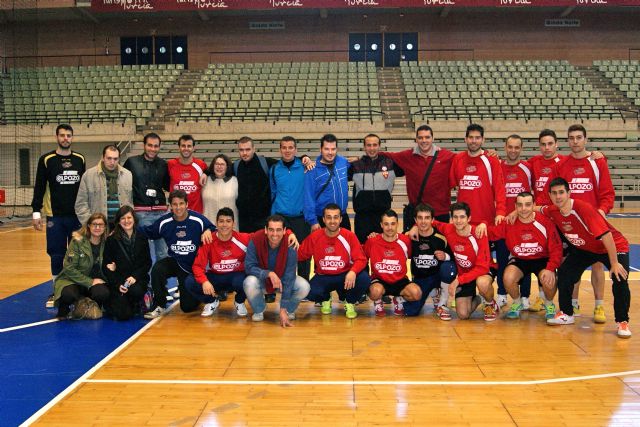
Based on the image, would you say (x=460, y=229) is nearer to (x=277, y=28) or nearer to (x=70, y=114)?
(x=70, y=114)

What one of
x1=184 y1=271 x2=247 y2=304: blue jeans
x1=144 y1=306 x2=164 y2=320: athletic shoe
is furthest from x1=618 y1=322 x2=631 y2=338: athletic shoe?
x1=144 y1=306 x2=164 y2=320: athletic shoe

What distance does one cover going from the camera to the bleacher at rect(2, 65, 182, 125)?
68.0 ft

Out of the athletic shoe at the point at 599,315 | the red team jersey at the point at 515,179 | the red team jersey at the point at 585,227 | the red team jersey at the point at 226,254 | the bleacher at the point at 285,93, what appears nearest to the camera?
the red team jersey at the point at 585,227

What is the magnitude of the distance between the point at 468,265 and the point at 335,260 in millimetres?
1277

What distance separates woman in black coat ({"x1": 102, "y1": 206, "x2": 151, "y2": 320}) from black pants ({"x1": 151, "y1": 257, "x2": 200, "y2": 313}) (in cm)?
11

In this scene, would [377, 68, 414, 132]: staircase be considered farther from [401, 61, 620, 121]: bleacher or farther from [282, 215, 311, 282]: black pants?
[282, 215, 311, 282]: black pants

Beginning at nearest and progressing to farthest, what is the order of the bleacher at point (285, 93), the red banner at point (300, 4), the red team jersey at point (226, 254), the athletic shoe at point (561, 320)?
the athletic shoe at point (561, 320), the red team jersey at point (226, 254), the bleacher at point (285, 93), the red banner at point (300, 4)

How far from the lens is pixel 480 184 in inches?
243

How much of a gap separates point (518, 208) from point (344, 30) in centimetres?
1984

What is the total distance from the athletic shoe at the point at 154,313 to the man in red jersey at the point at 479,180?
3.20 metres

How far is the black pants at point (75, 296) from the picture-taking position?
19.0 feet

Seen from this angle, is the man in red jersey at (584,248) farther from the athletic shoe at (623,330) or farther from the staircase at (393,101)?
the staircase at (393,101)

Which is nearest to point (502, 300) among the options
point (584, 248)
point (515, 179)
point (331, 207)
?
point (584, 248)

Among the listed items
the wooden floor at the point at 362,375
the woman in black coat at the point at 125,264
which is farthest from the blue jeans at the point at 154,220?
the wooden floor at the point at 362,375
